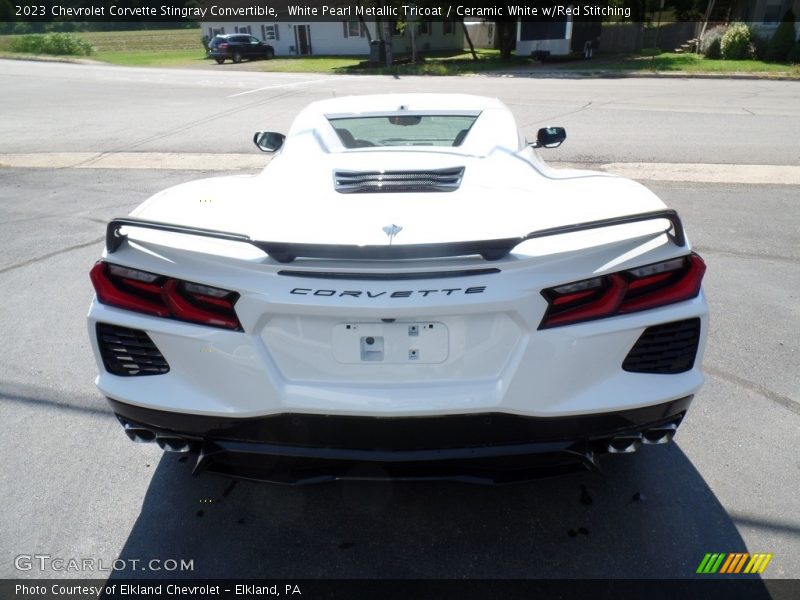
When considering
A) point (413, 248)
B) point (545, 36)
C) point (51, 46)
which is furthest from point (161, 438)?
point (51, 46)

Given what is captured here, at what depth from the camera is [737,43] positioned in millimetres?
27891

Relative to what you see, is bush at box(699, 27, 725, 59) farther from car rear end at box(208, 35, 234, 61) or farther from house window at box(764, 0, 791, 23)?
car rear end at box(208, 35, 234, 61)

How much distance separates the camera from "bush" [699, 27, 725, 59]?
2930 cm

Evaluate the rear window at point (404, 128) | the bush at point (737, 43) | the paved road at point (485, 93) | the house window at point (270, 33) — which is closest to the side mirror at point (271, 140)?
the rear window at point (404, 128)

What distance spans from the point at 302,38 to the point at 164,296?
50714 millimetres

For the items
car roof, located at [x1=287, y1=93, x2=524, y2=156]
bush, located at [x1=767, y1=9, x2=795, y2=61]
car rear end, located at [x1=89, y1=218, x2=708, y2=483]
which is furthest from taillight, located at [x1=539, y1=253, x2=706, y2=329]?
bush, located at [x1=767, y1=9, x2=795, y2=61]

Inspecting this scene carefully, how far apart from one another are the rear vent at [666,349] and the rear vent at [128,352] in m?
1.65

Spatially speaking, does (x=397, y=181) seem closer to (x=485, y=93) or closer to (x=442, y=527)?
(x=442, y=527)

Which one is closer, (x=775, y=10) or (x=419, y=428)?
(x=419, y=428)

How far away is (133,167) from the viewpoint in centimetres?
942

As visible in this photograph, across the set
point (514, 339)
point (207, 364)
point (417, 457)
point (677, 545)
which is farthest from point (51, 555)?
point (677, 545)

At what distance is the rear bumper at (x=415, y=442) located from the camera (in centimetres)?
217

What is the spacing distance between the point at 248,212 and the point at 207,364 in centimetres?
60

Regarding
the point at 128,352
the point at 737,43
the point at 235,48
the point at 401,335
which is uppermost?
the point at 401,335
